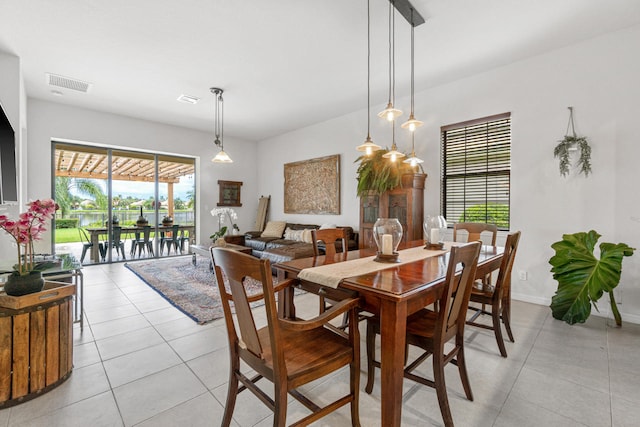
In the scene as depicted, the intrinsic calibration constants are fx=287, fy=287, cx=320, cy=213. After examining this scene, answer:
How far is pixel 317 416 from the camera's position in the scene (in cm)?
124

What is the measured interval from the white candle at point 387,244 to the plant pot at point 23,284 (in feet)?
7.19

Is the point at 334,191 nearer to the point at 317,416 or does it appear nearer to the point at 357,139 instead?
the point at 357,139

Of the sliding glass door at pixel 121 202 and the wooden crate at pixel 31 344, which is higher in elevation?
the sliding glass door at pixel 121 202

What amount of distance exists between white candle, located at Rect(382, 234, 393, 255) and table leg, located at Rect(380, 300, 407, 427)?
2.26 feet

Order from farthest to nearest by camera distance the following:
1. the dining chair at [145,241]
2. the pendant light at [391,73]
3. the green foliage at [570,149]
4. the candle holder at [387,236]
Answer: the dining chair at [145,241], the green foliage at [570,149], the pendant light at [391,73], the candle holder at [387,236]

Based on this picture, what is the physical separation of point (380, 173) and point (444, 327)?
2.84 metres

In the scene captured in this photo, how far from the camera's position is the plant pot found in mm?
1690

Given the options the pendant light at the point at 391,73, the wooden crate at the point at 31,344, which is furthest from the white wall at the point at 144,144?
the pendant light at the point at 391,73

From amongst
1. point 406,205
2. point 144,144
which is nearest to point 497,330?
point 406,205

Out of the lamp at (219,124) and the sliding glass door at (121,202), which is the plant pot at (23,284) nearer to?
the lamp at (219,124)

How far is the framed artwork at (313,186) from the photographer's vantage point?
5.71 metres

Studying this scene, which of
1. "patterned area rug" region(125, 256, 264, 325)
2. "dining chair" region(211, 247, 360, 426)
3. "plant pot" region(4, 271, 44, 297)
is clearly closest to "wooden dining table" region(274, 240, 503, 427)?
"dining chair" region(211, 247, 360, 426)

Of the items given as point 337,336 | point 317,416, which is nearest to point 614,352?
point 337,336

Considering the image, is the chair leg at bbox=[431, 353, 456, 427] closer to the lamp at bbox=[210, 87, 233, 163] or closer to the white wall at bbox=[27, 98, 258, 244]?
the lamp at bbox=[210, 87, 233, 163]
